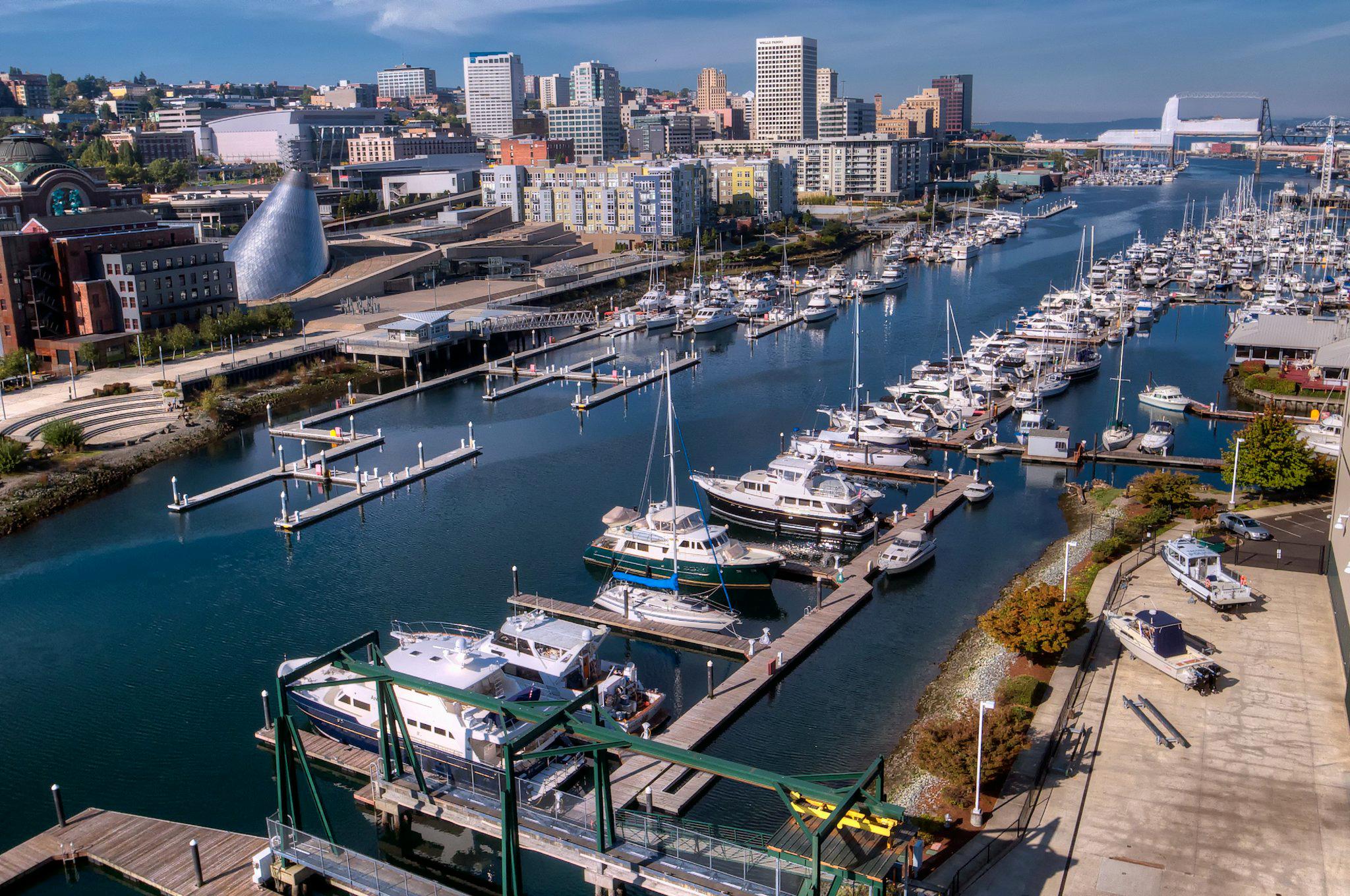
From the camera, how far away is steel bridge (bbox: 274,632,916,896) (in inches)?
437

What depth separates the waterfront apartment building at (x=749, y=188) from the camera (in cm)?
9044

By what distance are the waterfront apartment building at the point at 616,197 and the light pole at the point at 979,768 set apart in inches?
2523

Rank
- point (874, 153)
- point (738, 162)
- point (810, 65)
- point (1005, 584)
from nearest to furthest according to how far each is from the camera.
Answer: point (1005, 584)
point (738, 162)
point (874, 153)
point (810, 65)

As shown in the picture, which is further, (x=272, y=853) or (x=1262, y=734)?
(x=1262, y=734)

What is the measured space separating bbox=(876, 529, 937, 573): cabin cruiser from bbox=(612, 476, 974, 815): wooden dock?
11.1 inches

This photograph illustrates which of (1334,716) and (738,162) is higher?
(738,162)

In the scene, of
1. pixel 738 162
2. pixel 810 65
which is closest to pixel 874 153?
pixel 738 162

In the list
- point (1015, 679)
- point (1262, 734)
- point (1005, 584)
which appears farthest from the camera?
point (1005, 584)

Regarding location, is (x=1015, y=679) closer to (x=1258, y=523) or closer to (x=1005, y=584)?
(x=1005, y=584)

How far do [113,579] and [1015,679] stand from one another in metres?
18.4

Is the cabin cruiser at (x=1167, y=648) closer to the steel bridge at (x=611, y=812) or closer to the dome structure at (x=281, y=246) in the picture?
the steel bridge at (x=611, y=812)

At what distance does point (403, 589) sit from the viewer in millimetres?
22078

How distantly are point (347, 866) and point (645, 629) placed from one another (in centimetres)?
829

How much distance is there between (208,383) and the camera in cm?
3797
